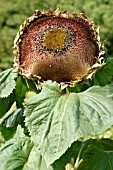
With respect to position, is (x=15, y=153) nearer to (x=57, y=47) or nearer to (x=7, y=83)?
(x=7, y=83)

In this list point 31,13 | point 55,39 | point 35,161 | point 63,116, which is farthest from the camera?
point 31,13

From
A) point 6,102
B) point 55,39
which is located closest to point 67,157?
point 6,102

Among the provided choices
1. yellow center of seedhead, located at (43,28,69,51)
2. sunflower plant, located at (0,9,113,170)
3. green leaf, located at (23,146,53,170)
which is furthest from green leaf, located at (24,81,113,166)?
green leaf, located at (23,146,53,170)

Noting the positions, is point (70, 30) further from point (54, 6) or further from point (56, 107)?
point (54, 6)

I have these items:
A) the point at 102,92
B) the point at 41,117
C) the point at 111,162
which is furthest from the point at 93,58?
the point at 111,162

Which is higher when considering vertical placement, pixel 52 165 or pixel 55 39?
pixel 55 39

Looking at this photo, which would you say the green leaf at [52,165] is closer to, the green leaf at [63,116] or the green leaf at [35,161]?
the green leaf at [35,161]
